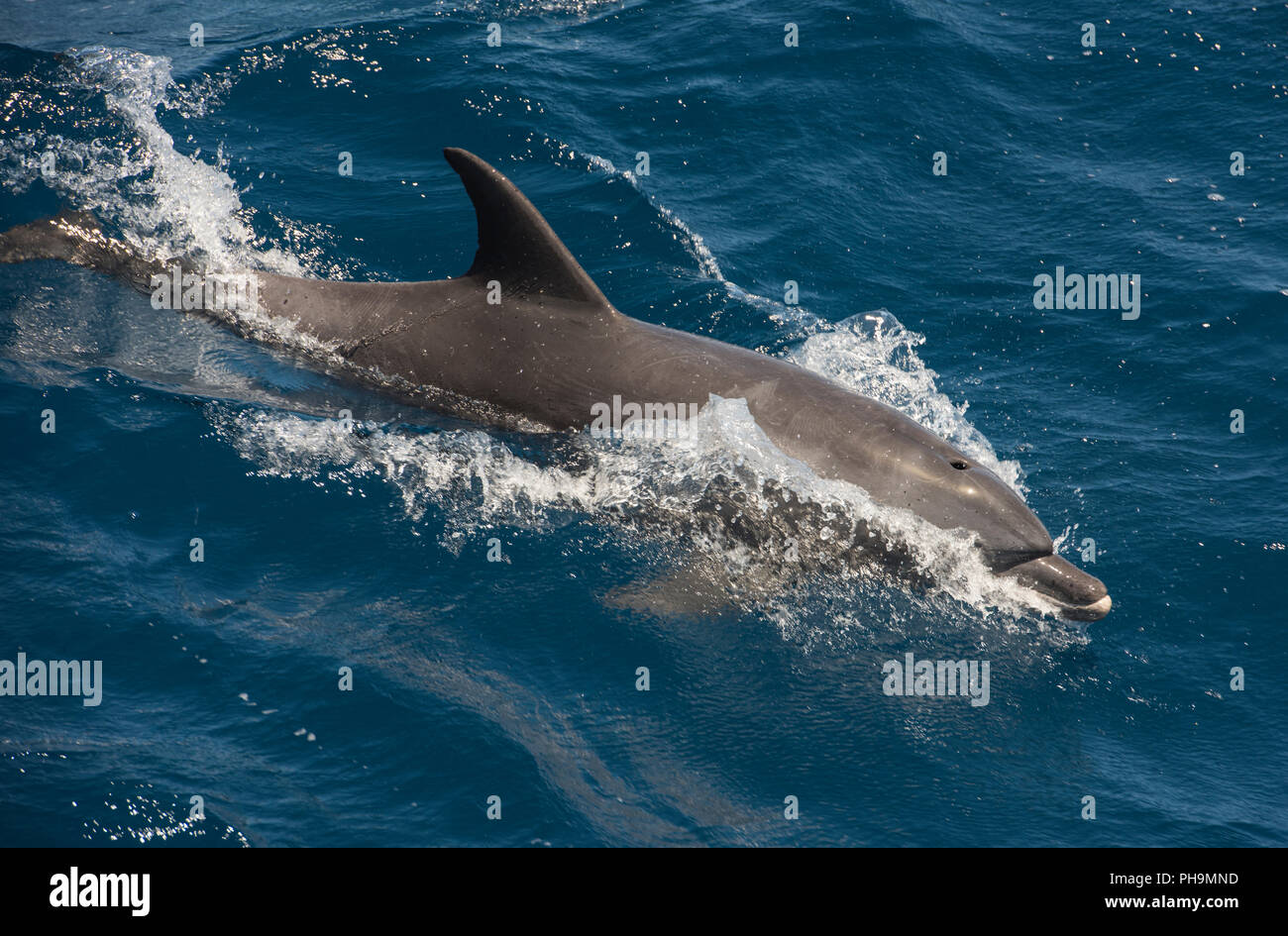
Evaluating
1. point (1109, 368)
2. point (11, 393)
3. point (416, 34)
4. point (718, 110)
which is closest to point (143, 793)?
point (11, 393)

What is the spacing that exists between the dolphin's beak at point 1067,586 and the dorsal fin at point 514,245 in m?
4.32

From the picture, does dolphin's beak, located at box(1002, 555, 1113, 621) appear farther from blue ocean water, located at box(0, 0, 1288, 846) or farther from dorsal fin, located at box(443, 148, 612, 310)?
dorsal fin, located at box(443, 148, 612, 310)

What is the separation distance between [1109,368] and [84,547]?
10630 millimetres

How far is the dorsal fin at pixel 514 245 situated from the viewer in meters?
10.1

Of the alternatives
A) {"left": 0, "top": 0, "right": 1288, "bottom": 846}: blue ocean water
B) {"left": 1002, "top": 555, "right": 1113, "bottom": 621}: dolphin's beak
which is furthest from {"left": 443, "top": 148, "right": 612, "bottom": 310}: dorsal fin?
{"left": 1002, "top": 555, "right": 1113, "bottom": 621}: dolphin's beak

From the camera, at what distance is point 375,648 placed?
888 centimetres

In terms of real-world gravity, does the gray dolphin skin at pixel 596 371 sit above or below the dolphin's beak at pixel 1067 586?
above

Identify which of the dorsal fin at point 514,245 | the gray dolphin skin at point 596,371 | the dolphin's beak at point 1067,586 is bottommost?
the dolphin's beak at point 1067,586

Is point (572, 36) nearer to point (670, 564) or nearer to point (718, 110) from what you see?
point (718, 110)

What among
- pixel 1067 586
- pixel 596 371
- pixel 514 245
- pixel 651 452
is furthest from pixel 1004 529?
pixel 514 245

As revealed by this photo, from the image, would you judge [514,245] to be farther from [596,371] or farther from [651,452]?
[651,452]

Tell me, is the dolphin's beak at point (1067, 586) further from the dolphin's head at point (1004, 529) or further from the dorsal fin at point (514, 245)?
the dorsal fin at point (514, 245)

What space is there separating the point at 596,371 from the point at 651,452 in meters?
0.87

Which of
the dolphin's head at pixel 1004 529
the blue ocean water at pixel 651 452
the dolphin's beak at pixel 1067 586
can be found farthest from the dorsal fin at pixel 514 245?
the dolphin's beak at pixel 1067 586
